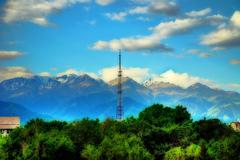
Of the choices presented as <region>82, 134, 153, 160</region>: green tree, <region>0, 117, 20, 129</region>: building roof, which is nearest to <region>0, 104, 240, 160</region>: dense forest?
<region>82, 134, 153, 160</region>: green tree

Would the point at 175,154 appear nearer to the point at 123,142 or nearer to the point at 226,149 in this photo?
the point at 226,149

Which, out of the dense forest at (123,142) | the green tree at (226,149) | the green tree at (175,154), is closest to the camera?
the dense forest at (123,142)

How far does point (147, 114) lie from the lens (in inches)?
3794

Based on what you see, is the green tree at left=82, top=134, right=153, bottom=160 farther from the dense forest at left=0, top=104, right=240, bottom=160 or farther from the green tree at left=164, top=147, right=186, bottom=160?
the green tree at left=164, top=147, right=186, bottom=160

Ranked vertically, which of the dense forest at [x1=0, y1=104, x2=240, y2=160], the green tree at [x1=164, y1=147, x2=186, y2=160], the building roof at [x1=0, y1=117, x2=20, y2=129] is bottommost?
the green tree at [x1=164, y1=147, x2=186, y2=160]

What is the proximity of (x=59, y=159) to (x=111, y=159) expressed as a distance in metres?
8.97

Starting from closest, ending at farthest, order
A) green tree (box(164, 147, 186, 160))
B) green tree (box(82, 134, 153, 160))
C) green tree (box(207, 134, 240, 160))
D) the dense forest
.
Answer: green tree (box(82, 134, 153, 160)) → the dense forest → green tree (box(207, 134, 240, 160)) → green tree (box(164, 147, 186, 160))

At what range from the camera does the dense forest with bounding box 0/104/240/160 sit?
70.4 meters

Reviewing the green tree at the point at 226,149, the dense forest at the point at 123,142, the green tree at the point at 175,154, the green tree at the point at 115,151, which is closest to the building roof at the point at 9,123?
the dense forest at the point at 123,142

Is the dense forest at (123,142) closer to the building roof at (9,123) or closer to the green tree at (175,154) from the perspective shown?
the green tree at (175,154)

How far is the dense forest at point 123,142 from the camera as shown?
70375mm

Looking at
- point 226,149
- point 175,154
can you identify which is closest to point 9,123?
point 175,154

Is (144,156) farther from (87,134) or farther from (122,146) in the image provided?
(87,134)

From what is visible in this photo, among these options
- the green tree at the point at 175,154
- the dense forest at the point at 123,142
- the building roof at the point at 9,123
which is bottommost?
the green tree at the point at 175,154
